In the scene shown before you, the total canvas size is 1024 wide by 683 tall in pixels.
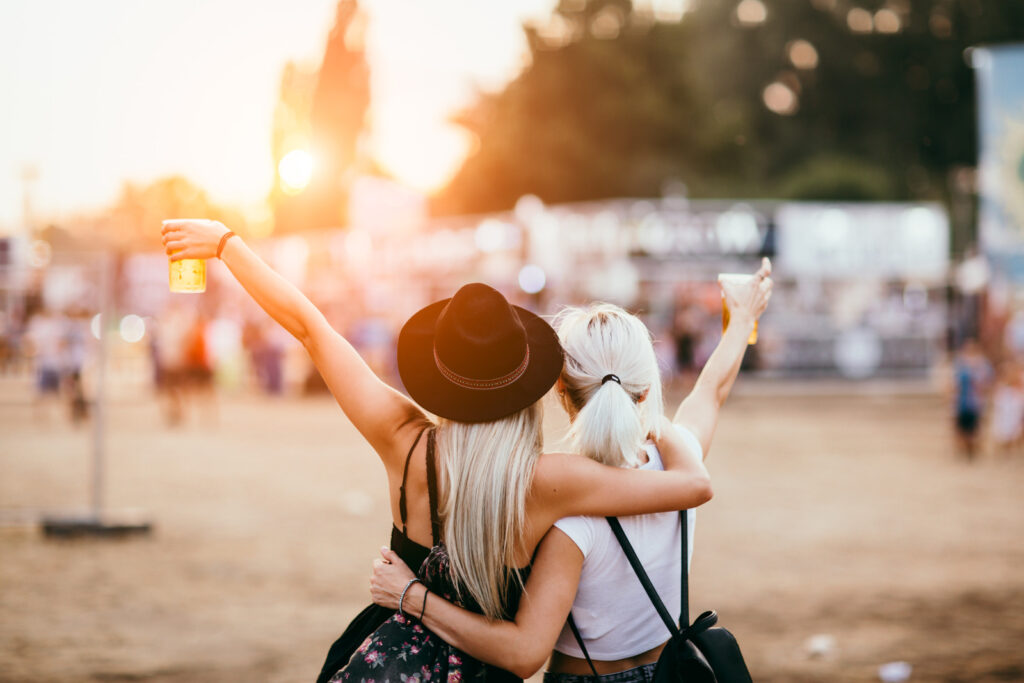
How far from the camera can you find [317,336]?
2436 mm

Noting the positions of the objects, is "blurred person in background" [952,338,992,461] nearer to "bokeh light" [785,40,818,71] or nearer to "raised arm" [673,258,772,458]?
"raised arm" [673,258,772,458]

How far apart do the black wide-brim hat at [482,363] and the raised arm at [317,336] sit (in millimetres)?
108

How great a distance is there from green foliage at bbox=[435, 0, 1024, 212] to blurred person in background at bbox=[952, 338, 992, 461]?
27.9 meters

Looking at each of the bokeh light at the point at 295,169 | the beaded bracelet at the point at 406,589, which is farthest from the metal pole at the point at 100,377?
the beaded bracelet at the point at 406,589

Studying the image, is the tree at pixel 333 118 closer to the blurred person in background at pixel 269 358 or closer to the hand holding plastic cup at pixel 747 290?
the blurred person in background at pixel 269 358

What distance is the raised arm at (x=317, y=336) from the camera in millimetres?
2395

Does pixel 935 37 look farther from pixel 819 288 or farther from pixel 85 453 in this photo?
pixel 85 453

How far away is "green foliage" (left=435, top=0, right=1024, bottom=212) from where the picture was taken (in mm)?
40844

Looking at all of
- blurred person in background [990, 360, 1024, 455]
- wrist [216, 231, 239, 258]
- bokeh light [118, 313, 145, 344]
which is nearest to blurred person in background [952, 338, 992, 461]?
blurred person in background [990, 360, 1024, 455]

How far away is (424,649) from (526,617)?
0.25m

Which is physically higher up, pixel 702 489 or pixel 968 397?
pixel 702 489

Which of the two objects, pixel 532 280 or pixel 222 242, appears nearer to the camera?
pixel 222 242

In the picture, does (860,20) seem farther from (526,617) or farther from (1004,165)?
(526,617)

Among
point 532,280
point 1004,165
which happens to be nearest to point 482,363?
point 1004,165
